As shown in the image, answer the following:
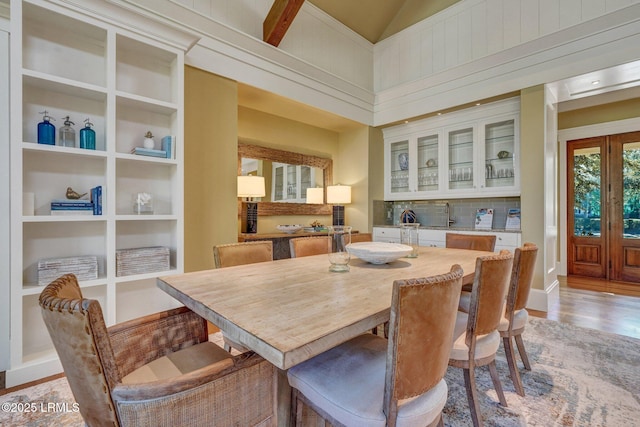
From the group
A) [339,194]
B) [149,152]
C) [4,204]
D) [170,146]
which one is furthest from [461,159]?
[4,204]

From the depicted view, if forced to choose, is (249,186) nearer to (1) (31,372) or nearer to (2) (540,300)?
(1) (31,372)

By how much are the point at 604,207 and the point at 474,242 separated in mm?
3427

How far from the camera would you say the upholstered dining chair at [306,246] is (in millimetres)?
2311

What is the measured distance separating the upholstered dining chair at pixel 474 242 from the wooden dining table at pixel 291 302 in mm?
1017

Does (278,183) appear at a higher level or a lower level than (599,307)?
higher

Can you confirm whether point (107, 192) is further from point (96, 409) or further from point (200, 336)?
point (96, 409)

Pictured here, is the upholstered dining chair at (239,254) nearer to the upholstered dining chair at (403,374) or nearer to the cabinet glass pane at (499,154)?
the upholstered dining chair at (403,374)

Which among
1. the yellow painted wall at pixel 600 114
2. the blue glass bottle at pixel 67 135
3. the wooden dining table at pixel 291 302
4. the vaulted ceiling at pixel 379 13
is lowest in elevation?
the wooden dining table at pixel 291 302

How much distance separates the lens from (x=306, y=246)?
2.39 meters

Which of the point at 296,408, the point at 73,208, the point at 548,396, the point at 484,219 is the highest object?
the point at 73,208

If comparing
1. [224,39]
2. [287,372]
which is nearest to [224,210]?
[224,39]

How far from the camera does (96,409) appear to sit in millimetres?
772

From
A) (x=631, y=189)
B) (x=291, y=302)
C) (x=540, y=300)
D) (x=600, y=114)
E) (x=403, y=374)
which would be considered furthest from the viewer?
(x=600, y=114)

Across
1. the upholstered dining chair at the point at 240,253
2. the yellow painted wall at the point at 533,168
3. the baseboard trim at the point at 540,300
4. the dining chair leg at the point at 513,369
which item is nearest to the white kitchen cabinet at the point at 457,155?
the yellow painted wall at the point at 533,168
